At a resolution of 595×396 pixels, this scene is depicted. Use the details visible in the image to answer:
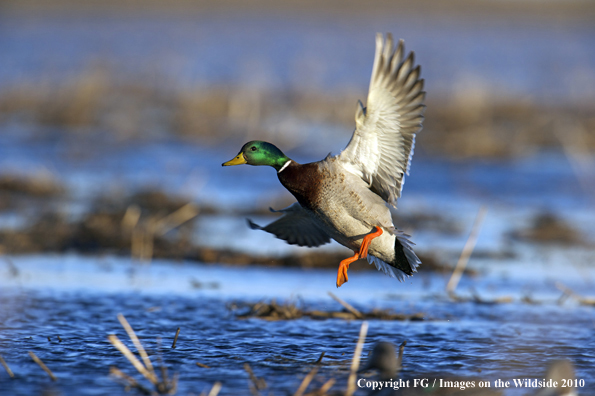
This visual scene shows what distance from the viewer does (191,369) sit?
171 inches

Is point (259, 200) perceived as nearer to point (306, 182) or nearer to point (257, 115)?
point (306, 182)

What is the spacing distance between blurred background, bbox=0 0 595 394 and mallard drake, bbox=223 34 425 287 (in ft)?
2.37

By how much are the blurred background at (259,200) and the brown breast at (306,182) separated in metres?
0.93

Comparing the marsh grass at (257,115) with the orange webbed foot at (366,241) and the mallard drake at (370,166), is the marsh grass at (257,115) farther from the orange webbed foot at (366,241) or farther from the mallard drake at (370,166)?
the orange webbed foot at (366,241)

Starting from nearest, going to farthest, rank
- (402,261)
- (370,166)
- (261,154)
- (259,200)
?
(370,166) → (261,154) → (402,261) → (259,200)

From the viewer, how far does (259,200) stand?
9.53 metres

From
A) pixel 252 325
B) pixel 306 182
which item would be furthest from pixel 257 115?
pixel 306 182

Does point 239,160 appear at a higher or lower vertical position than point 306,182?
higher

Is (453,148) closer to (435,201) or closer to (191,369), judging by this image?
(435,201)

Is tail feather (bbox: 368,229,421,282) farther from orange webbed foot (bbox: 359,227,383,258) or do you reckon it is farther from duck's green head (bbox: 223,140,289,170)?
duck's green head (bbox: 223,140,289,170)

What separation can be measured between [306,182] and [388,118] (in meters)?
0.67

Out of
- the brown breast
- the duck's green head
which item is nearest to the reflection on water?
the brown breast

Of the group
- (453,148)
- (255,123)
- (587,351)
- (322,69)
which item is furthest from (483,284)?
(322,69)

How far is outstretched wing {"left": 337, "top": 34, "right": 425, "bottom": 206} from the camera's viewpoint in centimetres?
490
